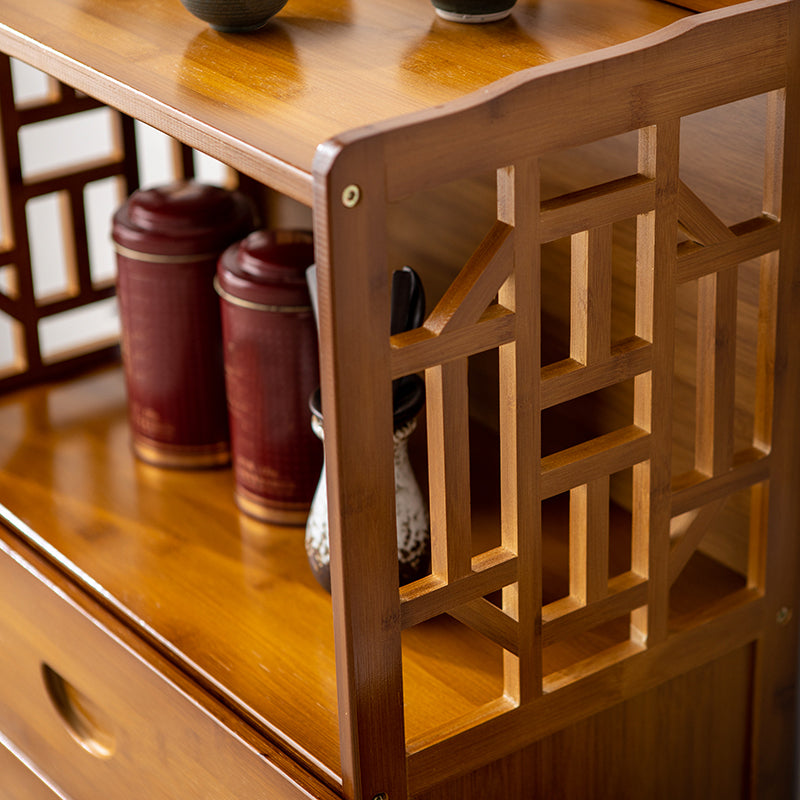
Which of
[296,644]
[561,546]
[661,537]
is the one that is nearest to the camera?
[661,537]

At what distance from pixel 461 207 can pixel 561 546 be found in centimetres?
32

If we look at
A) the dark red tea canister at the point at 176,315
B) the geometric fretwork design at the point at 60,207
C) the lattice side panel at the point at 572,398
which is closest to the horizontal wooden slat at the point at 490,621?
the lattice side panel at the point at 572,398

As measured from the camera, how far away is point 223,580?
1.06 meters

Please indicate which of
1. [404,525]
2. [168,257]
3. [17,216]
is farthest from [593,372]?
[17,216]

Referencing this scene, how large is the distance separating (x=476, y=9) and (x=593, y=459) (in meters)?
0.31

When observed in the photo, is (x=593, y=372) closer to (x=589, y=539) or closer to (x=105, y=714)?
(x=589, y=539)

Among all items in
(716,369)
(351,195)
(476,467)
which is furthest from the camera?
(476,467)

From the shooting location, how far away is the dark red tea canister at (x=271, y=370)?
1065mm

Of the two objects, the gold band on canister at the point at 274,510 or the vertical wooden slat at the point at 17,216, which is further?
the vertical wooden slat at the point at 17,216

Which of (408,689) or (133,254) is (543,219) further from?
(133,254)

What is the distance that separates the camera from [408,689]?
0.93m

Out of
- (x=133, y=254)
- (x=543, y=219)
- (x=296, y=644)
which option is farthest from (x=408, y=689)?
(x=133, y=254)

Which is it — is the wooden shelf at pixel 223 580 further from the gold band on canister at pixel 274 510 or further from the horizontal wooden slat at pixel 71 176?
the horizontal wooden slat at pixel 71 176

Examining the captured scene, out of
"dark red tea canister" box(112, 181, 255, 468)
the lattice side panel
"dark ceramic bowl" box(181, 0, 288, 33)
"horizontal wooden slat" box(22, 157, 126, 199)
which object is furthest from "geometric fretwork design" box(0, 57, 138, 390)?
the lattice side panel
